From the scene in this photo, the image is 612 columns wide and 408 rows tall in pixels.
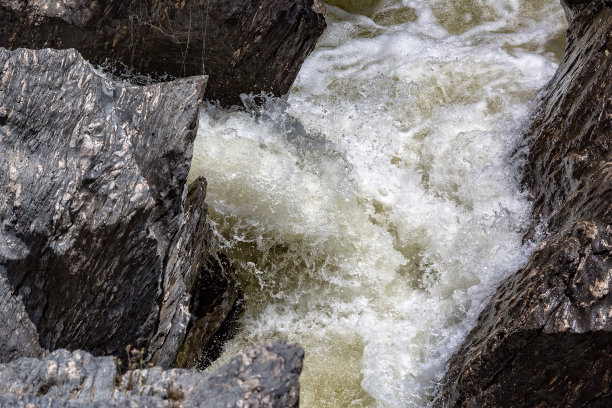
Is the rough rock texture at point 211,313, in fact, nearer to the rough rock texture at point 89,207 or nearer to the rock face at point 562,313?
the rough rock texture at point 89,207

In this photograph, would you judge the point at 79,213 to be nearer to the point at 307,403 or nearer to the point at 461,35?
the point at 307,403

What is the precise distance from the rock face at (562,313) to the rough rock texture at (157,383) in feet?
4.97

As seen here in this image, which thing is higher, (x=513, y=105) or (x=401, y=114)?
(x=513, y=105)

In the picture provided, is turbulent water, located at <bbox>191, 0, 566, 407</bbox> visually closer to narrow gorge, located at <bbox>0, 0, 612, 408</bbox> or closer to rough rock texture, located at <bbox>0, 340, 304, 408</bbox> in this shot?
narrow gorge, located at <bbox>0, 0, 612, 408</bbox>

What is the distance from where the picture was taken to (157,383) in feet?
7.89

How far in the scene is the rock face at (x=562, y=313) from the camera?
3.25 m

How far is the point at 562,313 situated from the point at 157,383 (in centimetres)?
202

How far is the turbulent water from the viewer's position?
4.33m

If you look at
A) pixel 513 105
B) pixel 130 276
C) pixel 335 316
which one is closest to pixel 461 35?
pixel 513 105

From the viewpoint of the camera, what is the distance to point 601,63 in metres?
4.43

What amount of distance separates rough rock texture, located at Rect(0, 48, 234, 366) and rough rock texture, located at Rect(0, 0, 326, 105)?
1.42 metres

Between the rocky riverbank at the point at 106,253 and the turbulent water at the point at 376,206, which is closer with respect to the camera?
the rocky riverbank at the point at 106,253

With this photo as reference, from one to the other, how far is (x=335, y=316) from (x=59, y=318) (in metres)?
2.01

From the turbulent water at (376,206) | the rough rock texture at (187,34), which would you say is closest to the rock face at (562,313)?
the turbulent water at (376,206)
